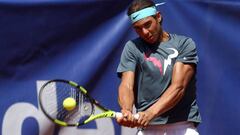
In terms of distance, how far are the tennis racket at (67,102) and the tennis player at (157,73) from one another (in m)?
0.34

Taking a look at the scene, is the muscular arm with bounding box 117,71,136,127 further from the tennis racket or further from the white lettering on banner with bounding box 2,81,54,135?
the white lettering on banner with bounding box 2,81,54,135

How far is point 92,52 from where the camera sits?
5109 mm

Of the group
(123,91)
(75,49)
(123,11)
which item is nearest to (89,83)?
(75,49)

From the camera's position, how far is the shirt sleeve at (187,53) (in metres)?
4.20

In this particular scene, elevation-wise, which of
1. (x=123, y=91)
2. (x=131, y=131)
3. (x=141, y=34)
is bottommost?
(x=131, y=131)

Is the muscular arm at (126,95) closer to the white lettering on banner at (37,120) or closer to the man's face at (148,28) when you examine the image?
the man's face at (148,28)

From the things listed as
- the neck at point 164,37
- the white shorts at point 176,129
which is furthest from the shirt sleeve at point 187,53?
the white shorts at point 176,129

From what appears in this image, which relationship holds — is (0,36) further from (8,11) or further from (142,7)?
(142,7)

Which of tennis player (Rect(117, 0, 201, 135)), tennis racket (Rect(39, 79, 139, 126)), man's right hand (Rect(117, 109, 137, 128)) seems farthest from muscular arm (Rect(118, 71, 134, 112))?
tennis racket (Rect(39, 79, 139, 126))

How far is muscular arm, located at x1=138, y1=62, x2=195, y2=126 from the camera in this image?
159 inches

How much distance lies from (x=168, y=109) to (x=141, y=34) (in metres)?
0.50

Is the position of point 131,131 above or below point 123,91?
below

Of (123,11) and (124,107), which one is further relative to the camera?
(123,11)

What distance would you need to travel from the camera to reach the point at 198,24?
5.05 meters
